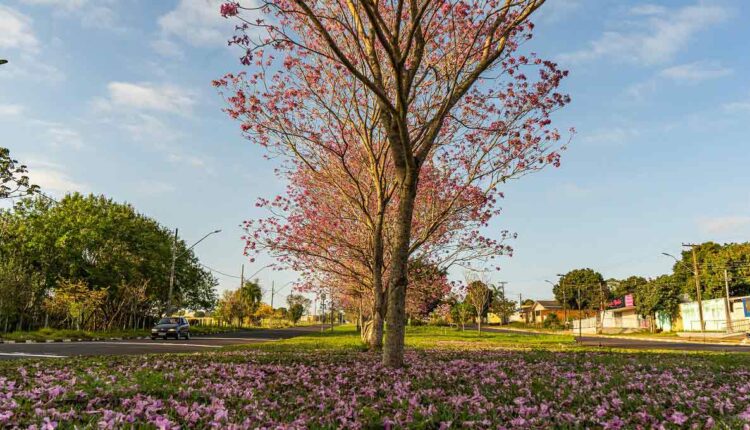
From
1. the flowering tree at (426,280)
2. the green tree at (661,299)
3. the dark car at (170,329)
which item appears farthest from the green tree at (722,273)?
the dark car at (170,329)

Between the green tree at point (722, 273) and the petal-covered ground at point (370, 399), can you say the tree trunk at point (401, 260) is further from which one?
the green tree at point (722, 273)

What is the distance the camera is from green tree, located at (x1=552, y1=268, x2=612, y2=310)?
101m

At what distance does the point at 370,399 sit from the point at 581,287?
106 meters

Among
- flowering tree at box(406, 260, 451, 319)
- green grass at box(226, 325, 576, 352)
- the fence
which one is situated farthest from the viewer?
the fence

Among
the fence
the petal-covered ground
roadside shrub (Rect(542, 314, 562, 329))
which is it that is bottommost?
roadside shrub (Rect(542, 314, 562, 329))

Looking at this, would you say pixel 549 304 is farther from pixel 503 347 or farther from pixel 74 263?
pixel 503 347

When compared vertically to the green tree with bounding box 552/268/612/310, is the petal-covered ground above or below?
below

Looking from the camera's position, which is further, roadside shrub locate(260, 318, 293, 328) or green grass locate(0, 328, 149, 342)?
roadside shrub locate(260, 318, 293, 328)

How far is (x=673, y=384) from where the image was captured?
6938 millimetres

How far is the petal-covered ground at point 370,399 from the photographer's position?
4.41 meters

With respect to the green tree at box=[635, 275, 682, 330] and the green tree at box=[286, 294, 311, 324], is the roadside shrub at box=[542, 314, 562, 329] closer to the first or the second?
the green tree at box=[635, 275, 682, 330]

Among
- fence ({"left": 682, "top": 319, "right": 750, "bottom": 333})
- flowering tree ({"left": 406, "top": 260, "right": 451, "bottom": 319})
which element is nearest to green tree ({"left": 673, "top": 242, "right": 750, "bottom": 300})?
fence ({"left": 682, "top": 319, "right": 750, "bottom": 333})

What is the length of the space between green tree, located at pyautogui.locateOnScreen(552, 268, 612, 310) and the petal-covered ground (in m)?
99.6

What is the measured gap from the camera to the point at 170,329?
3341 cm
